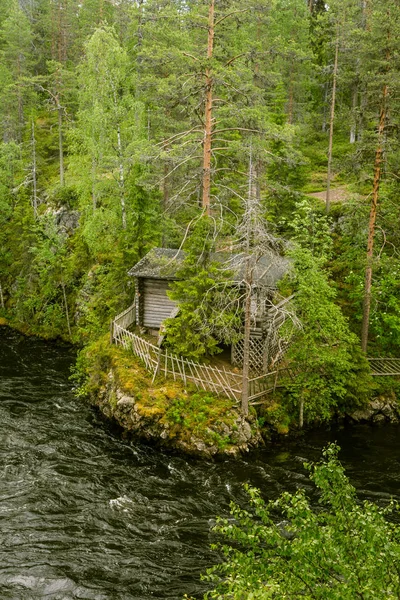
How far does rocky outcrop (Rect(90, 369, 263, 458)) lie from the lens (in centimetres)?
1731

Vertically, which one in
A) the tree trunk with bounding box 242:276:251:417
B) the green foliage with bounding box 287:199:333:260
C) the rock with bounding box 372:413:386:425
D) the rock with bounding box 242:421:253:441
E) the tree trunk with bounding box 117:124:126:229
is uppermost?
the tree trunk with bounding box 117:124:126:229

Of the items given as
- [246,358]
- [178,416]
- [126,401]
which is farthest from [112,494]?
[246,358]

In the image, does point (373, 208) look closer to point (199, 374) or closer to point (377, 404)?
point (377, 404)

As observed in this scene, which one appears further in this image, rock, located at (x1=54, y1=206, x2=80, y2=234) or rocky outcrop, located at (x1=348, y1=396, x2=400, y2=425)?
rock, located at (x1=54, y1=206, x2=80, y2=234)

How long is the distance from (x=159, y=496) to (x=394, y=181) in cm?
1709

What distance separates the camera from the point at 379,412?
68.7 feet

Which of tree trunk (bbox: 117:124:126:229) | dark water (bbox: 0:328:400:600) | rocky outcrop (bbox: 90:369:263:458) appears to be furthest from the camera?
tree trunk (bbox: 117:124:126:229)

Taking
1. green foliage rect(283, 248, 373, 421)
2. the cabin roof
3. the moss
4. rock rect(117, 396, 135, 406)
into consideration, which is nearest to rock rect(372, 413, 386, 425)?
green foliage rect(283, 248, 373, 421)

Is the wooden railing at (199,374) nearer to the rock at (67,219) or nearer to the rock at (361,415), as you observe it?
the rock at (361,415)

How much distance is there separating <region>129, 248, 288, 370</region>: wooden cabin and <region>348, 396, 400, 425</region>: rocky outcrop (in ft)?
15.2

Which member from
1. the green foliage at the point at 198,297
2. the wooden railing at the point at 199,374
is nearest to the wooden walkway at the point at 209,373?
the wooden railing at the point at 199,374

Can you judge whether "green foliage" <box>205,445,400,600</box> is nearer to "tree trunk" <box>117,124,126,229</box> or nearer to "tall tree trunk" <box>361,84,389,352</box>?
"tall tree trunk" <box>361,84,389,352</box>

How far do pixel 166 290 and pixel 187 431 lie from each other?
26.0 feet

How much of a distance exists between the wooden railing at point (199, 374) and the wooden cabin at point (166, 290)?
1597 mm
